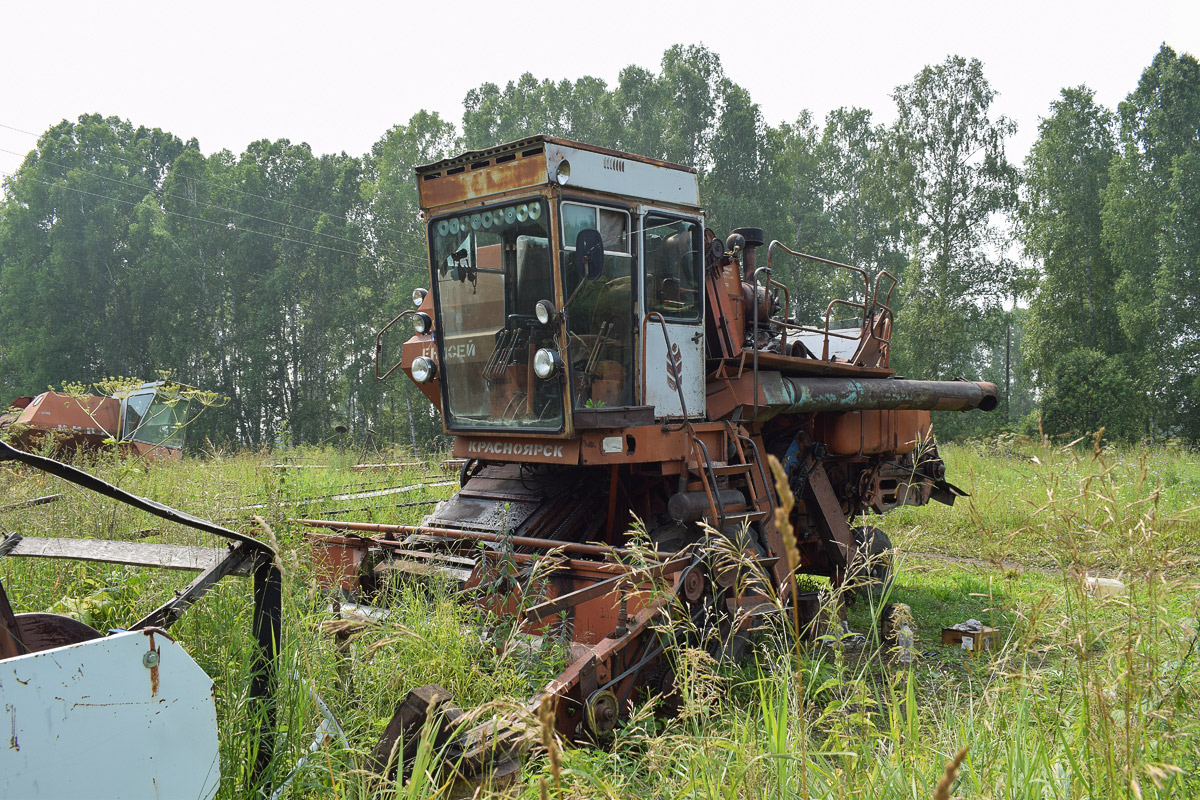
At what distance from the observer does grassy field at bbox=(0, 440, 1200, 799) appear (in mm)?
2285

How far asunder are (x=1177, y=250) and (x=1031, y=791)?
32.7m

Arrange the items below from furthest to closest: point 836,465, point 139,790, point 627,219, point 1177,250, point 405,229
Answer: point 405,229
point 1177,250
point 836,465
point 627,219
point 139,790

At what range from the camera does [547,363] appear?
221 inches

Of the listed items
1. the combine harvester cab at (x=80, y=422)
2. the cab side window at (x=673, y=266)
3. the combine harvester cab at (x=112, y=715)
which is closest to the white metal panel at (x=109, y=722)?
the combine harvester cab at (x=112, y=715)

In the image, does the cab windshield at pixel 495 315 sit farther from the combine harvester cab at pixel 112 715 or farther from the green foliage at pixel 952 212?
the green foliage at pixel 952 212

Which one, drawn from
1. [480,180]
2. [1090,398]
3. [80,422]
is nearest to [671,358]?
[480,180]

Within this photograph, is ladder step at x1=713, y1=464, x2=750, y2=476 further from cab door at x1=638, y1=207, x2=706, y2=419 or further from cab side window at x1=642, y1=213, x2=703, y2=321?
cab side window at x1=642, y1=213, x2=703, y2=321

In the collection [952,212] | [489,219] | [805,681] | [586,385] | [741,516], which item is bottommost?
[805,681]

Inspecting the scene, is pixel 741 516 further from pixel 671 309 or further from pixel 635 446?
pixel 671 309

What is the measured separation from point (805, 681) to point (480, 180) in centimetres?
408

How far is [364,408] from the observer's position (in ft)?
123

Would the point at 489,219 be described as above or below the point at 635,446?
above

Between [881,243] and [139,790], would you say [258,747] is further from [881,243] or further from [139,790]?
[881,243]

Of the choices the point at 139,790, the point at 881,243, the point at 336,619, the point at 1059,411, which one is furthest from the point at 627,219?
the point at 881,243
